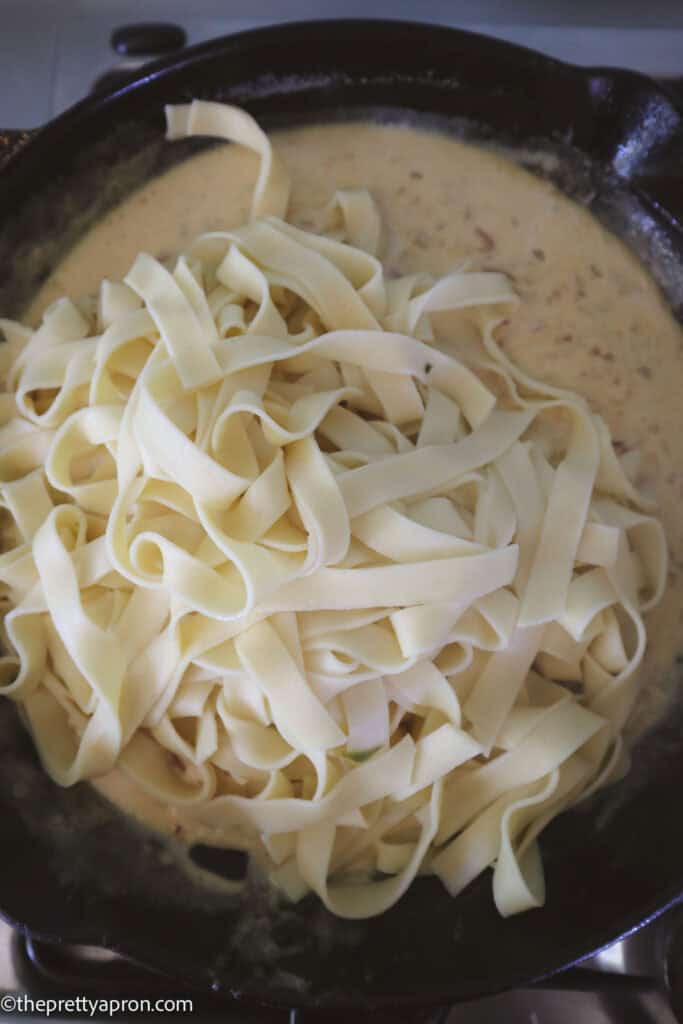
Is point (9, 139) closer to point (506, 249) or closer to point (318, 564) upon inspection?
point (506, 249)

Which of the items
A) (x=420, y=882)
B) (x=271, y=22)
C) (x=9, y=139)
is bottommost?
(x=420, y=882)

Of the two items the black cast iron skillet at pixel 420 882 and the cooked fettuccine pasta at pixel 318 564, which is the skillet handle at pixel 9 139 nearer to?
the black cast iron skillet at pixel 420 882

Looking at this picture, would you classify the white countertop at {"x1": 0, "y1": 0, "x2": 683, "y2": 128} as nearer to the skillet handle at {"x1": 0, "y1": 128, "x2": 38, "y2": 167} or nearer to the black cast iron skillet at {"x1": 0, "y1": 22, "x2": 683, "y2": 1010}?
the skillet handle at {"x1": 0, "y1": 128, "x2": 38, "y2": 167}

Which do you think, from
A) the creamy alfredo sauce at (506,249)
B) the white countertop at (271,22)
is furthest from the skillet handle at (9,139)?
the creamy alfredo sauce at (506,249)

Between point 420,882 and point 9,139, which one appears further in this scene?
point 9,139

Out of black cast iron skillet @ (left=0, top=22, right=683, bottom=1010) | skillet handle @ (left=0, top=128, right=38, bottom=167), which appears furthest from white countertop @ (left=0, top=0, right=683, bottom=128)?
black cast iron skillet @ (left=0, top=22, right=683, bottom=1010)

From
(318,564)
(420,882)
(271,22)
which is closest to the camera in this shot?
(318,564)

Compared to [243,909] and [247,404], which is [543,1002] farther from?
[247,404]

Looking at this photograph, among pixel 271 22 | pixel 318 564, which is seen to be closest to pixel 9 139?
pixel 271 22
